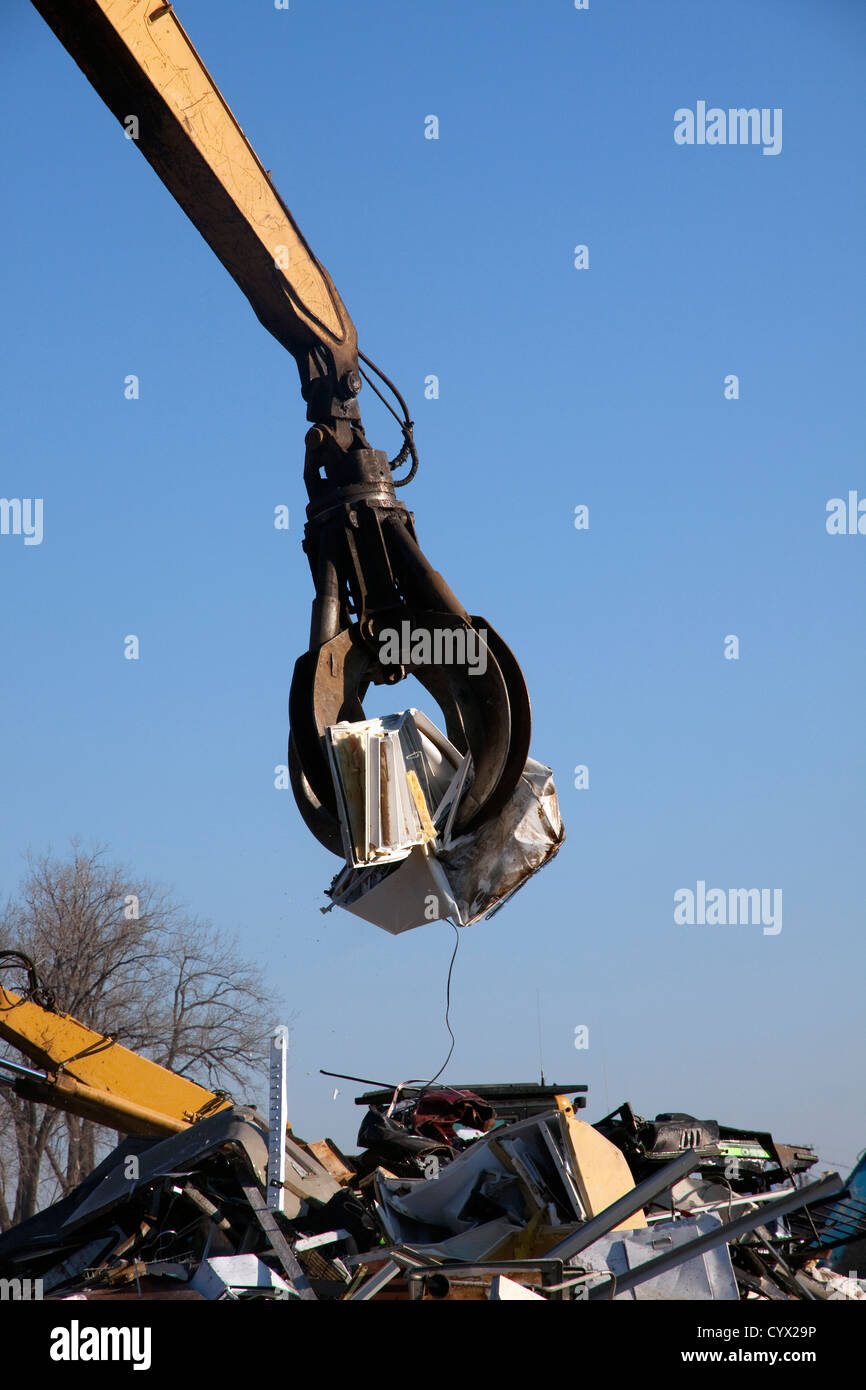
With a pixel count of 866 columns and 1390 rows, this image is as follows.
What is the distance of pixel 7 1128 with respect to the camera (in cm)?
2484

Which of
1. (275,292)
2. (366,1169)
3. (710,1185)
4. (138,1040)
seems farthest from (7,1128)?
(275,292)

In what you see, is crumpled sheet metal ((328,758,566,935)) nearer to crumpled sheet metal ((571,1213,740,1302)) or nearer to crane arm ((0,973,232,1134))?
crumpled sheet metal ((571,1213,740,1302))

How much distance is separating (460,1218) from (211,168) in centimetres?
577

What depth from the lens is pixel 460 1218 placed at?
752 cm

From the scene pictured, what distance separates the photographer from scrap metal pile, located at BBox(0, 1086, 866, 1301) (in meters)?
6.27

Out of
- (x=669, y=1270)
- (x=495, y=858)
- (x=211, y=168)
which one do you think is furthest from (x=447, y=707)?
(x=211, y=168)

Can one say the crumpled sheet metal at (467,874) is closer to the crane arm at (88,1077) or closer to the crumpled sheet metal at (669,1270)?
the crumpled sheet metal at (669,1270)

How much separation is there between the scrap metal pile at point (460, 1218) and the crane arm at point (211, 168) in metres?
4.31

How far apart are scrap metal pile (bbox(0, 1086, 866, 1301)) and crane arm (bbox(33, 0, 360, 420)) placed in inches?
169

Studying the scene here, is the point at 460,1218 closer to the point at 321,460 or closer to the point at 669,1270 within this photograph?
the point at 669,1270

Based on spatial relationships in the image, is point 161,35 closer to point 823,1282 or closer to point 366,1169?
point 366,1169

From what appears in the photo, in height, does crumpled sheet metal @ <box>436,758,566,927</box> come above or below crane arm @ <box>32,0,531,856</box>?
below

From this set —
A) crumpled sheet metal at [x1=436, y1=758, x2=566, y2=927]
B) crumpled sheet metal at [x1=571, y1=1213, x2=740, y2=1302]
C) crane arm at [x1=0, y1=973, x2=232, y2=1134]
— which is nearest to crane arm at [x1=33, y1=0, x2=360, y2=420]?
Answer: crumpled sheet metal at [x1=436, y1=758, x2=566, y2=927]
